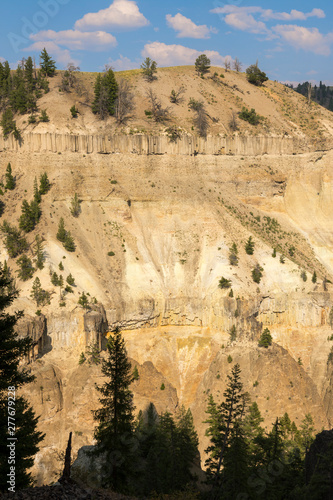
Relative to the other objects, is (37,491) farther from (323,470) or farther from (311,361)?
(311,361)

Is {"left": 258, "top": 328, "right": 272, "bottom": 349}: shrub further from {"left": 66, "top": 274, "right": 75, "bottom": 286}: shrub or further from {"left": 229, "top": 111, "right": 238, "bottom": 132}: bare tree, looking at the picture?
{"left": 229, "top": 111, "right": 238, "bottom": 132}: bare tree

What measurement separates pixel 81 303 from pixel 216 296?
17.5m

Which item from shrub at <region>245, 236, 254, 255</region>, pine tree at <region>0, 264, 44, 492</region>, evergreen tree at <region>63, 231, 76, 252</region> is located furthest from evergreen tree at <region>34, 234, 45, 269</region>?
pine tree at <region>0, 264, 44, 492</region>

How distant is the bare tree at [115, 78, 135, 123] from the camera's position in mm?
76000

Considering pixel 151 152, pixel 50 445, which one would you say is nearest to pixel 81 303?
pixel 50 445

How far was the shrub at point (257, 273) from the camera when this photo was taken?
60.6 metres

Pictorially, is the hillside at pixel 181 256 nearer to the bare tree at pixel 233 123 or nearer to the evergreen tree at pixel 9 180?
the evergreen tree at pixel 9 180

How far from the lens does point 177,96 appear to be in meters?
85.4

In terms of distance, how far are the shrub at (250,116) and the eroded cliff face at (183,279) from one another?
26.6ft

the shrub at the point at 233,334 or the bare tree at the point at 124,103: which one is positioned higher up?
the bare tree at the point at 124,103

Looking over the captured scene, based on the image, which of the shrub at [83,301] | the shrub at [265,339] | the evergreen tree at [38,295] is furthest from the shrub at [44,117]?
the shrub at [265,339]

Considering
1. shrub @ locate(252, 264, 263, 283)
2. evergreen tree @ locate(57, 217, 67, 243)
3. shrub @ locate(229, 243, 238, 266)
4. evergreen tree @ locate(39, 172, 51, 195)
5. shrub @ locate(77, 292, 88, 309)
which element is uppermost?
evergreen tree @ locate(39, 172, 51, 195)

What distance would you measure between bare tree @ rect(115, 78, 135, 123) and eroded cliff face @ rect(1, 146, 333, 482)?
870 centimetres

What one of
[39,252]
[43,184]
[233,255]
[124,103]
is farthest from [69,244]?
[124,103]
